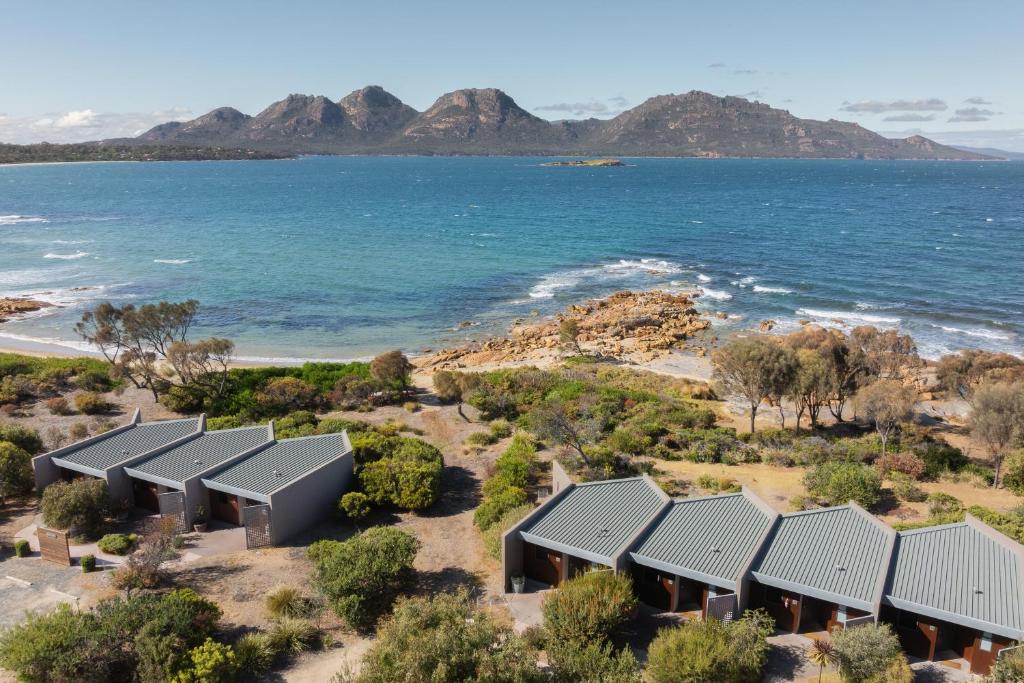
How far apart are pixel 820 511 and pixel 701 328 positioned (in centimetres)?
3151

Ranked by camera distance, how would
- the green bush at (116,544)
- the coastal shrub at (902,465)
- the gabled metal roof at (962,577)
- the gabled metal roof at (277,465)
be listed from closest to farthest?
the gabled metal roof at (962,577) < the green bush at (116,544) < the gabled metal roof at (277,465) < the coastal shrub at (902,465)

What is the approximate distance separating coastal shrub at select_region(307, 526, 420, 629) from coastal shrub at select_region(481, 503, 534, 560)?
2246mm

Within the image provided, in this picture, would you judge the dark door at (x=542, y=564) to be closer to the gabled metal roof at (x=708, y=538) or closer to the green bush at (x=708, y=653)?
the gabled metal roof at (x=708, y=538)

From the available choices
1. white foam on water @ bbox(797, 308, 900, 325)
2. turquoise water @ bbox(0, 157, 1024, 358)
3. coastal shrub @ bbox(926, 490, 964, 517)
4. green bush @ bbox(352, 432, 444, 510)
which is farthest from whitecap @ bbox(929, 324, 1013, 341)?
green bush @ bbox(352, 432, 444, 510)

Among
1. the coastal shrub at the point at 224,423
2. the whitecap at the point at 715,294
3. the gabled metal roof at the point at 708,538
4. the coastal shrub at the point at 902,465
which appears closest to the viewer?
the gabled metal roof at the point at 708,538

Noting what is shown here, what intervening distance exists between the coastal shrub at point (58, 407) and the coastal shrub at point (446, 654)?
24.5 m

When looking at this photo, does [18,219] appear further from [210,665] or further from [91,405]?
[210,665]

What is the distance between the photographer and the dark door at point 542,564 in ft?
58.7

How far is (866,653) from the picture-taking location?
14.2 metres

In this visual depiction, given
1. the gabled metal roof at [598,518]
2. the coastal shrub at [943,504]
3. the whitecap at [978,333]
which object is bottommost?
the coastal shrub at [943,504]

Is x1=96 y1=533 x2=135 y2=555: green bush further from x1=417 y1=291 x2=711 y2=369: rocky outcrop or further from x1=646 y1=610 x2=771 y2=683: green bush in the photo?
x1=417 y1=291 x2=711 y2=369: rocky outcrop

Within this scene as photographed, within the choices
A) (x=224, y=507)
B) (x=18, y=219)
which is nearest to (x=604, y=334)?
(x=224, y=507)

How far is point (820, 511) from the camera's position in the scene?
18.6m

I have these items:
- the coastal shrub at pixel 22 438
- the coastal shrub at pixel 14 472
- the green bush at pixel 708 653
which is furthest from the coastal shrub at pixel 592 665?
the coastal shrub at pixel 22 438
